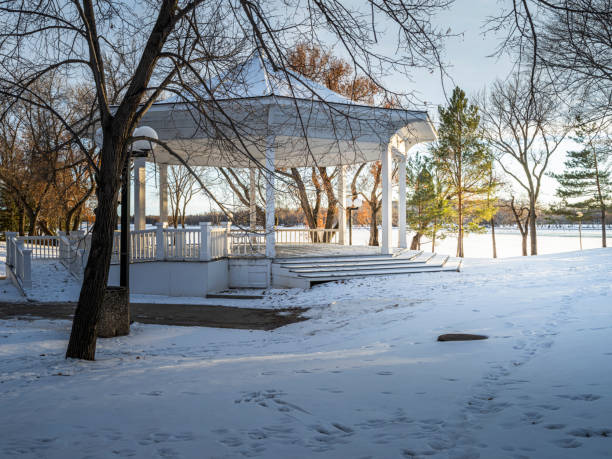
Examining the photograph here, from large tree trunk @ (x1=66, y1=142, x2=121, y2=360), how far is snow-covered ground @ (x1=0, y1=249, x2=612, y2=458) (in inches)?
11.8

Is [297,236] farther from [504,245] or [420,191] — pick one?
[504,245]

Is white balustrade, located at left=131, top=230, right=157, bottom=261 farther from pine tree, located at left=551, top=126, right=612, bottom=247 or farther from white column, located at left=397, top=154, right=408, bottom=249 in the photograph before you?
pine tree, located at left=551, top=126, right=612, bottom=247

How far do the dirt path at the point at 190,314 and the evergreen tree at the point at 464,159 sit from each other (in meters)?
20.0

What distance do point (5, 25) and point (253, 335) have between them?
217 inches

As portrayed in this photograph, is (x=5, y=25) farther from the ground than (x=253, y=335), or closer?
farther from the ground

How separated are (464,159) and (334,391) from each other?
2568 cm

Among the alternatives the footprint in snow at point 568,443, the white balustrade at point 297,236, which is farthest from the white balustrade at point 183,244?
the footprint in snow at point 568,443

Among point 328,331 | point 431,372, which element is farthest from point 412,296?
point 431,372

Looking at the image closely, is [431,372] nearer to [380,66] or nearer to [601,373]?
[601,373]

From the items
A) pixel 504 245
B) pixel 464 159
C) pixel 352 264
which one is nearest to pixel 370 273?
pixel 352 264

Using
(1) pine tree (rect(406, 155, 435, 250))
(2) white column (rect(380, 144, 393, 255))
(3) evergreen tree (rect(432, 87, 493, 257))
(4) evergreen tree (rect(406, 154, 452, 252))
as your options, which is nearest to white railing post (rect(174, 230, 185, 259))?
(2) white column (rect(380, 144, 393, 255))

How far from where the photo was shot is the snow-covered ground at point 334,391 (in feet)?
8.75

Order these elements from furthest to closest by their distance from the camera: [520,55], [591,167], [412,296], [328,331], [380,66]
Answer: [591,167]
[412,296]
[328,331]
[380,66]
[520,55]

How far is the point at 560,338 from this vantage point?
15.7 ft
